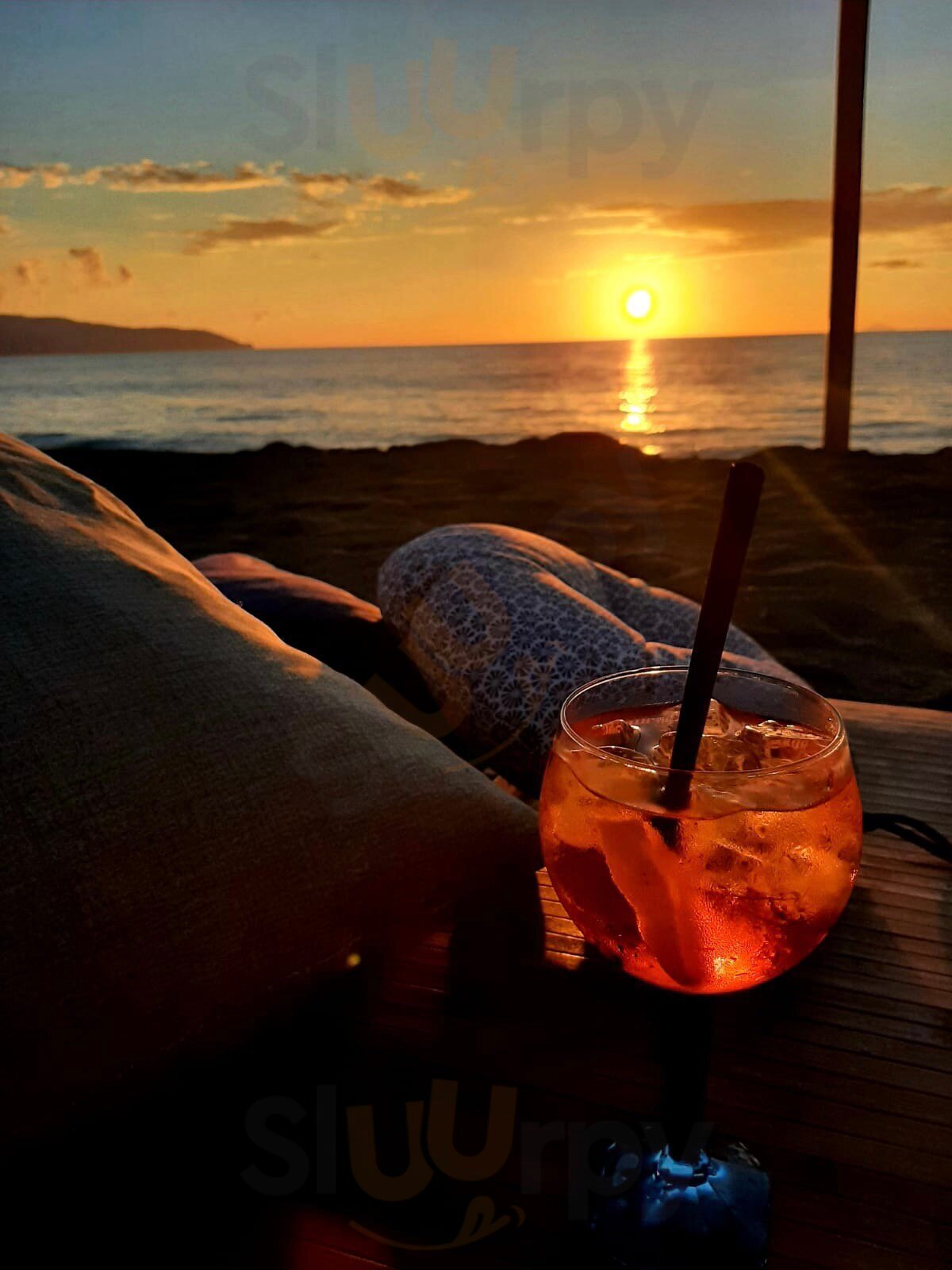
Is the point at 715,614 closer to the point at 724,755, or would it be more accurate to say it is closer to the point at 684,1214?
the point at 724,755

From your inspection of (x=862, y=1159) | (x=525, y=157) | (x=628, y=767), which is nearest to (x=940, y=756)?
(x=862, y=1159)

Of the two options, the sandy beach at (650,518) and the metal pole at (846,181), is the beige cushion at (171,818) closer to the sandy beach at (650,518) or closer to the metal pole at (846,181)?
the sandy beach at (650,518)

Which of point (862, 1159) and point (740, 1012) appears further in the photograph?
point (740, 1012)

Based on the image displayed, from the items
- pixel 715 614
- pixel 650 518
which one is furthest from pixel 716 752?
pixel 650 518

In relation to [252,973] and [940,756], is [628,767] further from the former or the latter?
[940,756]

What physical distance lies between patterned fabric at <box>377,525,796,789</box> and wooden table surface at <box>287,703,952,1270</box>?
669mm

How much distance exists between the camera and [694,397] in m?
24.7

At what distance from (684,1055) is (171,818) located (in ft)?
1.30

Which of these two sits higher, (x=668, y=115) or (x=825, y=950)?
(x=668, y=115)

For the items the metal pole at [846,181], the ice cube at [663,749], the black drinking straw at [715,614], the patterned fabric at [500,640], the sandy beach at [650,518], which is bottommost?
the sandy beach at [650,518]

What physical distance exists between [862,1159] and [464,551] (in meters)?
1.31

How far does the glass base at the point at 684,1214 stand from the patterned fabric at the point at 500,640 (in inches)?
39.0

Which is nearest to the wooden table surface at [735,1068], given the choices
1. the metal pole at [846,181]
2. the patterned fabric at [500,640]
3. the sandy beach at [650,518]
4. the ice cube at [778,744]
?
the ice cube at [778,744]

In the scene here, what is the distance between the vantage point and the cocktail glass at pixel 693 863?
0.54 m
